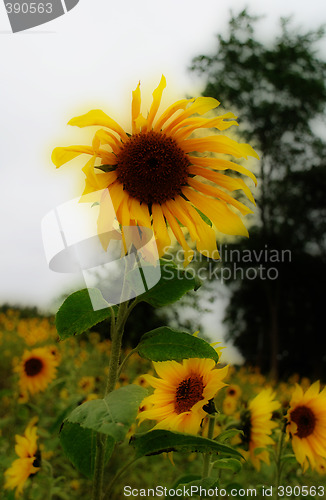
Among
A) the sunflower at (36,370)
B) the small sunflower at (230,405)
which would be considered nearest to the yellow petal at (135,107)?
the small sunflower at (230,405)

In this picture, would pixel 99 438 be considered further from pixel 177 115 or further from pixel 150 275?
pixel 177 115

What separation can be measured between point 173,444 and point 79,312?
20cm

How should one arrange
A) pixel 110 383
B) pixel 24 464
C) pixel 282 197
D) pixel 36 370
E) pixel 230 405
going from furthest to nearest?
pixel 282 197 → pixel 36 370 → pixel 230 405 → pixel 24 464 → pixel 110 383

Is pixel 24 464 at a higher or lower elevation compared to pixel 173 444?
lower

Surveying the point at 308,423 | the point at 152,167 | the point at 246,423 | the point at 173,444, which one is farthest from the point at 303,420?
the point at 152,167

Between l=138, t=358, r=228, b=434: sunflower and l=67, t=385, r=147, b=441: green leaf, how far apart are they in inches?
7.4

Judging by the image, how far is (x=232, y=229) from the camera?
67 centimetres

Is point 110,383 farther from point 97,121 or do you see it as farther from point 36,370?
point 36,370

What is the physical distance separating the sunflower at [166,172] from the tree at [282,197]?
620 centimetres

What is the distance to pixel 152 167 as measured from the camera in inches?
27.8

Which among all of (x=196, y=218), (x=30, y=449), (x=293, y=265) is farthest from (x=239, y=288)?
(x=196, y=218)

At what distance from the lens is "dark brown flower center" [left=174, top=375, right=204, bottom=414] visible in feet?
2.46

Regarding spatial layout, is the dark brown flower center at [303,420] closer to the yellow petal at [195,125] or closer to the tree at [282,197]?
the yellow petal at [195,125]

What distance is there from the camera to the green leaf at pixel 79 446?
0.64 metres
